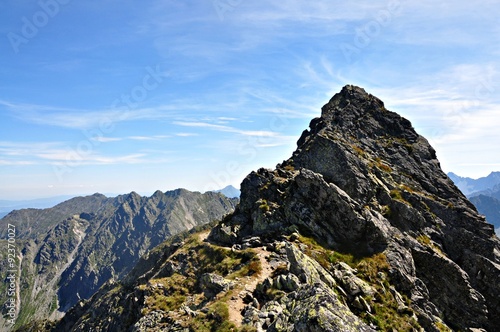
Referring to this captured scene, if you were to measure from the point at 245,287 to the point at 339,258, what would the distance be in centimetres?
1587

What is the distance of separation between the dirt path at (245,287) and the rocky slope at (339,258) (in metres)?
0.13

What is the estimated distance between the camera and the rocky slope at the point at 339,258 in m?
28.9

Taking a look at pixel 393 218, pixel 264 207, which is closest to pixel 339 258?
pixel 264 207

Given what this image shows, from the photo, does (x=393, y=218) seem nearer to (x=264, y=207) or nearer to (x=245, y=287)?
(x=264, y=207)

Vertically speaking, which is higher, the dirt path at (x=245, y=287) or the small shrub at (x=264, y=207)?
the small shrub at (x=264, y=207)

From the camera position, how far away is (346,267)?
38.4 metres

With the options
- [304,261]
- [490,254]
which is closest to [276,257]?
[304,261]

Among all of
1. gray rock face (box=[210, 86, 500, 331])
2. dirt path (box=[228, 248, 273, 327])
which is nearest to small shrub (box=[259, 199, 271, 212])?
gray rock face (box=[210, 86, 500, 331])

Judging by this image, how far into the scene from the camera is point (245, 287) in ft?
107

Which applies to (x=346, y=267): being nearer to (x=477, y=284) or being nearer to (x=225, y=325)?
(x=225, y=325)

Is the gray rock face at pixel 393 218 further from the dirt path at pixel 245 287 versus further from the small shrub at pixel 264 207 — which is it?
the dirt path at pixel 245 287

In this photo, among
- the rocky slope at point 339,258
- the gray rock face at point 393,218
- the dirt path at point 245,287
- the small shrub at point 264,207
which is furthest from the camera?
the small shrub at point 264,207

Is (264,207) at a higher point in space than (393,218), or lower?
higher

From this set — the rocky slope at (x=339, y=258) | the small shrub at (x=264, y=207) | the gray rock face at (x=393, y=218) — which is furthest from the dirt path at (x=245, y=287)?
the small shrub at (x=264, y=207)
